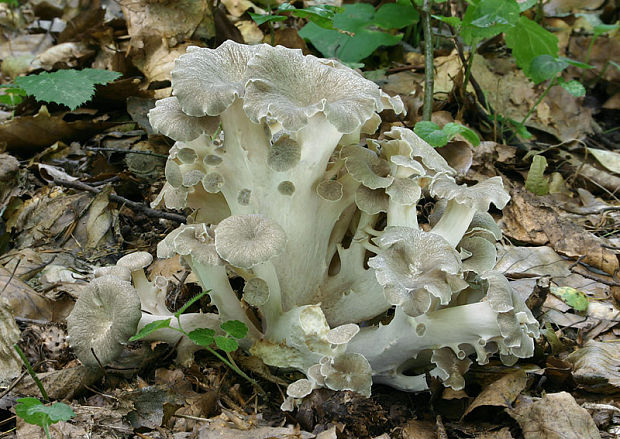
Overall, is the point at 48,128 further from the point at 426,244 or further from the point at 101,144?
the point at 426,244

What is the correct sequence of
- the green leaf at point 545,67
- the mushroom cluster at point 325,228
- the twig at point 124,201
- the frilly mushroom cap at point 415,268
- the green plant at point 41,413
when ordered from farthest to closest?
the green leaf at point 545,67 → the twig at point 124,201 → the mushroom cluster at point 325,228 → the frilly mushroom cap at point 415,268 → the green plant at point 41,413

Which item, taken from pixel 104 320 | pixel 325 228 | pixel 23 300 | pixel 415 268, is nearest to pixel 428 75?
pixel 325 228

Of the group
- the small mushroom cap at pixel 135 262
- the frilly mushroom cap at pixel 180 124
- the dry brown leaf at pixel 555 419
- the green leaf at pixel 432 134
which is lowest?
the dry brown leaf at pixel 555 419

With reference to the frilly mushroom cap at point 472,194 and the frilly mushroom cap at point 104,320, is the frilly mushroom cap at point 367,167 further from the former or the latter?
the frilly mushroom cap at point 104,320

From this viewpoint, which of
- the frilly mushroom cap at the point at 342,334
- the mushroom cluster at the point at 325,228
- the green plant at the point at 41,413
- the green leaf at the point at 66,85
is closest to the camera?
the green plant at the point at 41,413

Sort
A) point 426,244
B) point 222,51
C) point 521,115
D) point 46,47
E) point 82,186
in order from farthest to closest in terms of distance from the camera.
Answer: point 46,47 → point 521,115 → point 82,186 → point 222,51 → point 426,244

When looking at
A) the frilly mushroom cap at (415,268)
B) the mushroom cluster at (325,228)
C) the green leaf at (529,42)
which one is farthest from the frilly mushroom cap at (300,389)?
the green leaf at (529,42)

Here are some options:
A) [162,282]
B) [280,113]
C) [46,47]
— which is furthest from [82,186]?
[46,47]
